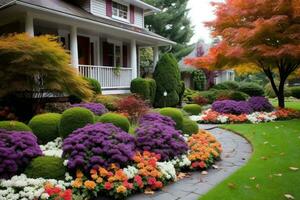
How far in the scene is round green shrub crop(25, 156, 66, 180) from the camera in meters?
4.47

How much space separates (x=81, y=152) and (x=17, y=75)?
4.98 meters

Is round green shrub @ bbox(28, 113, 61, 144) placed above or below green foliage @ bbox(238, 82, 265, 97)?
below

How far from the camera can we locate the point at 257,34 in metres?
11.4

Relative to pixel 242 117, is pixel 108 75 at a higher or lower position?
higher

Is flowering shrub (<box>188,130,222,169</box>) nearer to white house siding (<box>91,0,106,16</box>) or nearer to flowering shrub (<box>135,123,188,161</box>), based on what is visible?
flowering shrub (<box>135,123,188,161</box>)

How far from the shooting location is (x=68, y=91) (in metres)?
9.38

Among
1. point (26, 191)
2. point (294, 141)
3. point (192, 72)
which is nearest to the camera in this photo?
point (26, 191)

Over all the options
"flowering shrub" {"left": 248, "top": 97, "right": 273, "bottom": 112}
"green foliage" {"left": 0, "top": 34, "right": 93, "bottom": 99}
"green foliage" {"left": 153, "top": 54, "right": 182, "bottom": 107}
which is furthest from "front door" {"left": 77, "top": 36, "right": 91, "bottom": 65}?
"flowering shrub" {"left": 248, "top": 97, "right": 273, "bottom": 112}

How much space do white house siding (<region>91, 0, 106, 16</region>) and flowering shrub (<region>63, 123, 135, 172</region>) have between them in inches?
446

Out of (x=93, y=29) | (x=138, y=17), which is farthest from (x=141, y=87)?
(x=138, y=17)

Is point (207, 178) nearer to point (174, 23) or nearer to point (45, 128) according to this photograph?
point (45, 128)

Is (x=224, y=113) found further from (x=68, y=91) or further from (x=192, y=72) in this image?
(x=192, y=72)

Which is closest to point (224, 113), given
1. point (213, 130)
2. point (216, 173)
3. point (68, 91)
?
point (213, 130)

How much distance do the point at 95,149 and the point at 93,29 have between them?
9.66 meters
